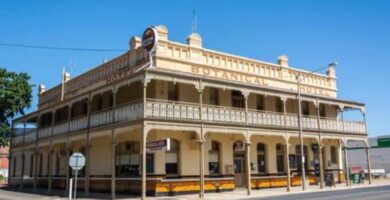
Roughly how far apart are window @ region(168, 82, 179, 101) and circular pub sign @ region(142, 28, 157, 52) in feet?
8.97

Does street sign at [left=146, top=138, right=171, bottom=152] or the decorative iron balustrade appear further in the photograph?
the decorative iron balustrade

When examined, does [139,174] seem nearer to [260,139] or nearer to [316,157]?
[260,139]

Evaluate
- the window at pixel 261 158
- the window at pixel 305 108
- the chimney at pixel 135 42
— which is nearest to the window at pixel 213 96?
the window at pixel 261 158

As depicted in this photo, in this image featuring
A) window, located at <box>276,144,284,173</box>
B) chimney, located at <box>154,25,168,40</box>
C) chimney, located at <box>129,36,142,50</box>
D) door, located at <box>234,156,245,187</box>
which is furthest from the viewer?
window, located at <box>276,144,284,173</box>

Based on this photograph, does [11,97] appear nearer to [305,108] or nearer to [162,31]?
[162,31]

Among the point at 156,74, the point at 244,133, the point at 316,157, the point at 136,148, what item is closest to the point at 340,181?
the point at 316,157

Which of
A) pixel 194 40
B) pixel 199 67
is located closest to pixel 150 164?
pixel 199 67

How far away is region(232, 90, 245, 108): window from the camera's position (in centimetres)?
2861

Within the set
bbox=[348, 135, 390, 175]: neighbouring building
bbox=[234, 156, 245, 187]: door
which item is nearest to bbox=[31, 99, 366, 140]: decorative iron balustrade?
bbox=[234, 156, 245, 187]: door

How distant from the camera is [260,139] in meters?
29.8

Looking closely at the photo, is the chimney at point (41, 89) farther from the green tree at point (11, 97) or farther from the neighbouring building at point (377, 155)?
the neighbouring building at point (377, 155)

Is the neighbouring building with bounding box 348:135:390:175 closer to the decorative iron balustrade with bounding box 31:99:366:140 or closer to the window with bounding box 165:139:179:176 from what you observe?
the decorative iron balustrade with bounding box 31:99:366:140

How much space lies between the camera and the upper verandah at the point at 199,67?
81.4ft

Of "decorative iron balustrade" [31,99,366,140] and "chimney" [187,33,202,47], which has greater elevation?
"chimney" [187,33,202,47]
